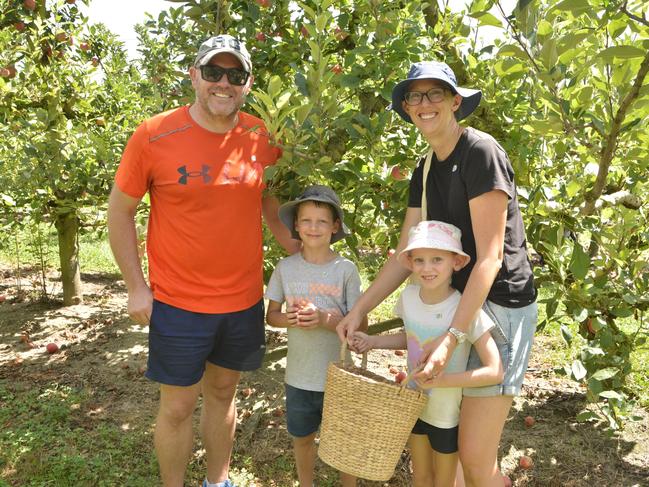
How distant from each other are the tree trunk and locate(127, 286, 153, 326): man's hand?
3010 mm

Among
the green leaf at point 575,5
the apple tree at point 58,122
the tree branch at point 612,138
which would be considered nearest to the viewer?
the green leaf at point 575,5

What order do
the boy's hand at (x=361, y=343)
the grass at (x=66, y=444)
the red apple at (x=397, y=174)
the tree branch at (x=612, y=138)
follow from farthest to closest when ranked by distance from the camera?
1. the grass at (x=66, y=444)
2. the red apple at (x=397, y=174)
3. the boy's hand at (x=361, y=343)
4. the tree branch at (x=612, y=138)

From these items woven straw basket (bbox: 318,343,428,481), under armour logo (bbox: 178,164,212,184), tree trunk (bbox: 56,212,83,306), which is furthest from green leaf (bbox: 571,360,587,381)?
tree trunk (bbox: 56,212,83,306)

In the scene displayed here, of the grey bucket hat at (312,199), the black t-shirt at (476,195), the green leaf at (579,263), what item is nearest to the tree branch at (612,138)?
the green leaf at (579,263)

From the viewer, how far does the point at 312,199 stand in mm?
2178

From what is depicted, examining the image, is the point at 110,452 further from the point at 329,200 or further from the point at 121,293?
the point at 121,293

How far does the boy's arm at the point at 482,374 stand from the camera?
1766mm

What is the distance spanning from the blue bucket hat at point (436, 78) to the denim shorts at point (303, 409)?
112cm

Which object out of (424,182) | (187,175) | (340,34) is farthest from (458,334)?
(340,34)

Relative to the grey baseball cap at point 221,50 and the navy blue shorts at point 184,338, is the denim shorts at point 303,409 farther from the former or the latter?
the grey baseball cap at point 221,50

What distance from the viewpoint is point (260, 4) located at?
2734 mm

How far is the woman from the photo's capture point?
1694mm

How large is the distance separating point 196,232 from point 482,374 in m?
1.13

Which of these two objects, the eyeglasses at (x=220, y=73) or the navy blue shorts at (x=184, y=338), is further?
the navy blue shorts at (x=184, y=338)
